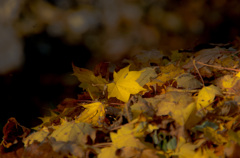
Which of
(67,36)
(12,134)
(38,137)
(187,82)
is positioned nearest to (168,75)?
(187,82)

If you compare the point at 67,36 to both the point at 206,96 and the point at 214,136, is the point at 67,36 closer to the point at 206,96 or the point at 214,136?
the point at 206,96

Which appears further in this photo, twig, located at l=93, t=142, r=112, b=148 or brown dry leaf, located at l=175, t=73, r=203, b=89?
brown dry leaf, located at l=175, t=73, r=203, b=89

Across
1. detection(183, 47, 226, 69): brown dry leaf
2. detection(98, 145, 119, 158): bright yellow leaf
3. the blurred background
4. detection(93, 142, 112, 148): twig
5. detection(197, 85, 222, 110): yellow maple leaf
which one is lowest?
detection(98, 145, 119, 158): bright yellow leaf

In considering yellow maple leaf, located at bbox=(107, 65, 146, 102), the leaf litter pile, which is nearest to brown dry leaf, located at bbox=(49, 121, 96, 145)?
the leaf litter pile

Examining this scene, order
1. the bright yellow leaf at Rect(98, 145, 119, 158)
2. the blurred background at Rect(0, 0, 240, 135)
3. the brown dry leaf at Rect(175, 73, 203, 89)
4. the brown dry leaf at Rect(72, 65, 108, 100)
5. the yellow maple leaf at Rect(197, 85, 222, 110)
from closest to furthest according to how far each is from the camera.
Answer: the bright yellow leaf at Rect(98, 145, 119, 158)
the yellow maple leaf at Rect(197, 85, 222, 110)
the brown dry leaf at Rect(175, 73, 203, 89)
the brown dry leaf at Rect(72, 65, 108, 100)
the blurred background at Rect(0, 0, 240, 135)

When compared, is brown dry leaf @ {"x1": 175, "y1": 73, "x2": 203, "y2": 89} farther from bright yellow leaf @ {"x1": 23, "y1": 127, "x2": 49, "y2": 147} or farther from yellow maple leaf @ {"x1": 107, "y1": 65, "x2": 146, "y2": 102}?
bright yellow leaf @ {"x1": 23, "y1": 127, "x2": 49, "y2": 147}

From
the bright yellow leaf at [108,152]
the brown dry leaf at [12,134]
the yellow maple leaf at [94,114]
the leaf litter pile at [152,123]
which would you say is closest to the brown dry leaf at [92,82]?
the leaf litter pile at [152,123]
